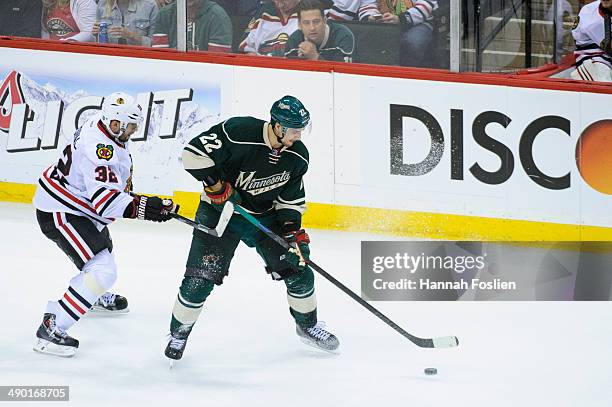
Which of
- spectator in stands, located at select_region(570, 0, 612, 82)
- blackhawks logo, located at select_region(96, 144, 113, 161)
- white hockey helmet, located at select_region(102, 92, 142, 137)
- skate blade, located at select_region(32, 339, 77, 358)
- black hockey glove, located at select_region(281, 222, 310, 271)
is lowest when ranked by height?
skate blade, located at select_region(32, 339, 77, 358)

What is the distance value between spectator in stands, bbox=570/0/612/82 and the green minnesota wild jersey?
2.93 meters

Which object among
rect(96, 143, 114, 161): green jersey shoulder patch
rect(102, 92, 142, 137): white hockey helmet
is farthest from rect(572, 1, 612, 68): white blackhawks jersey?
rect(96, 143, 114, 161): green jersey shoulder patch

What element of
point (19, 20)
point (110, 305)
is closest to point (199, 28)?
point (19, 20)

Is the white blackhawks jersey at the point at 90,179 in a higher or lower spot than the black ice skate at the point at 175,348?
higher

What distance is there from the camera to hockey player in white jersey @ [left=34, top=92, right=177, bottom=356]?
3.76m

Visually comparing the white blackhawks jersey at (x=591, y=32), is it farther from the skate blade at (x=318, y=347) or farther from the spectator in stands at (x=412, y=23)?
the skate blade at (x=318, y=347)

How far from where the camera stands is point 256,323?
440cm

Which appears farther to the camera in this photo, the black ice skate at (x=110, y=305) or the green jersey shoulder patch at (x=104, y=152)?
the black ice skate at (x=110, y=305)

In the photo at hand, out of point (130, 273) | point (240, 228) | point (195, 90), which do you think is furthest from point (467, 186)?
point (240, 228)

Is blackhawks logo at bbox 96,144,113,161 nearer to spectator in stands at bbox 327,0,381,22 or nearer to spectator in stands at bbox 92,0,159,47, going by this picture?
spectator in stands at bbox 92,0,159,47

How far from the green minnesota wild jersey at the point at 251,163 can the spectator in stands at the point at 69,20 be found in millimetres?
2643

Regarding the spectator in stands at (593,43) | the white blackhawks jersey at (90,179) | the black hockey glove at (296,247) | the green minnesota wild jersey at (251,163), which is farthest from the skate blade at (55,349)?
the spectator in stands at (593,43)

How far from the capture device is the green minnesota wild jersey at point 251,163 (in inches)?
143

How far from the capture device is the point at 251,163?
3.71 m
